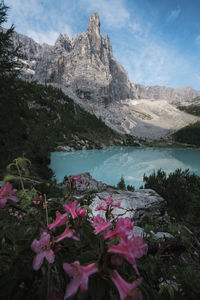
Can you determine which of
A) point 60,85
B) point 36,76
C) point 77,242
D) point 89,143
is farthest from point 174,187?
point 36,76

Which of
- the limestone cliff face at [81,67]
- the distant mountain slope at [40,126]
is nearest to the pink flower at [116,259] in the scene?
the distant mountain slope at [40,126]

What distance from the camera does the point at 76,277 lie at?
1.05ft

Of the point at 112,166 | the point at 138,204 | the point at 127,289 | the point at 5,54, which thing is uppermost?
the point at 5,54

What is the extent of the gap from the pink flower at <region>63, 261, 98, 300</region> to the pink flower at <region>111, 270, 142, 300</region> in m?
0.05

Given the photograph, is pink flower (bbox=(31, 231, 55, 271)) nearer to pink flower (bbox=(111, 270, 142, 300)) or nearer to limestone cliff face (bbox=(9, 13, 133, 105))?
pink flower (bbox=(111, 270, 142, 300))

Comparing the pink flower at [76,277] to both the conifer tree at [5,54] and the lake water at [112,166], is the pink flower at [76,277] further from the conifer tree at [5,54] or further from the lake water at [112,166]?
the lake water at [112,166]

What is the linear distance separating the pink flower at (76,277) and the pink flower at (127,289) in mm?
49

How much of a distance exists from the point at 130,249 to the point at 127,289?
0.24 feet

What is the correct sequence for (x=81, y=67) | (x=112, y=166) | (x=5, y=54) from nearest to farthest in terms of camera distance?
1. (x=5, y=54)
2. (x=112, y=166)
3. (x=81, y=67)

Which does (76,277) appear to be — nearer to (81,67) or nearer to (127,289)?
(127,289)

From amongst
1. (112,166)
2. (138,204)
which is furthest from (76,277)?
(112,166)

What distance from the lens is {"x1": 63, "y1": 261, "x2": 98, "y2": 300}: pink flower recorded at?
31cm

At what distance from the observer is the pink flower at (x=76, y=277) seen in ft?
1.01

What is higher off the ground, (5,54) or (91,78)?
(91,78)
